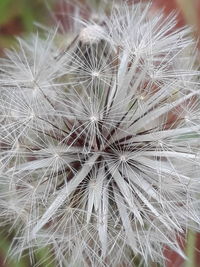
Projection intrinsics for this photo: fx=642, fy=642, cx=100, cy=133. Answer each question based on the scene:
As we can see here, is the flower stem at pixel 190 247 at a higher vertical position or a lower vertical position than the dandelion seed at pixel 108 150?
lower

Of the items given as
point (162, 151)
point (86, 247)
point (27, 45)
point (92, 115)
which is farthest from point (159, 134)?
point (27, 45)

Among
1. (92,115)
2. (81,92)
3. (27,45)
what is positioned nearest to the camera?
(92,115)

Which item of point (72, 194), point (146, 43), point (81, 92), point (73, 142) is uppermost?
point (146, 43)

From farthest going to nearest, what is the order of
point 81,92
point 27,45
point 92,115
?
point 27,45 → point 81,92 → point 92,115

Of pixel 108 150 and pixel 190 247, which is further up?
pixel 108 150

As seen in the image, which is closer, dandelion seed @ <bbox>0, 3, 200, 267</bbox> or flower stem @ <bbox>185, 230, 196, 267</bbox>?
dandelion seed @ <bbox>0, 3, 200, 267</bbox>

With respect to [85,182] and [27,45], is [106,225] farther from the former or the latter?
[27,45]

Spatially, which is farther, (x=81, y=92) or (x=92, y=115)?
(x=81, y=92)

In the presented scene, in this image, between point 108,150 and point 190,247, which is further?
point 190,247

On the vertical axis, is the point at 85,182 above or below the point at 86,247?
above

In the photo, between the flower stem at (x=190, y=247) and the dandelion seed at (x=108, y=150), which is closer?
the dandelion seed at (x=108, y=150)

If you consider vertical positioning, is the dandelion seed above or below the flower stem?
above
